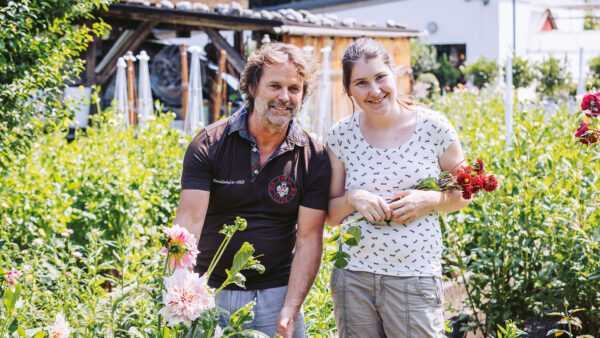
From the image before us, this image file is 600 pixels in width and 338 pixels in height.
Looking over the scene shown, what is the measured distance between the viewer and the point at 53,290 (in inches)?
131

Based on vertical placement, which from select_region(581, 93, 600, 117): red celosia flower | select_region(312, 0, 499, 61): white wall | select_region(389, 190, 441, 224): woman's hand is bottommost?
select_region(389, 190, 441, 224): woman's hand

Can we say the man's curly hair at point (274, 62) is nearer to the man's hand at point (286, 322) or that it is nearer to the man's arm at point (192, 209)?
the man's arm at point (192, 209)

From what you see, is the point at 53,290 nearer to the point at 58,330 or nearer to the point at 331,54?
the point at 58,330

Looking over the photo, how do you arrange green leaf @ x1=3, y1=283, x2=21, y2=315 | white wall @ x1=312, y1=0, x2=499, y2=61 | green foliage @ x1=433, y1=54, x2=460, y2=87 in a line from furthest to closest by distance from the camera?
white wall @ x1=312, y1=0, x2=499, y2=61 → green foliage @ x1=433, y1=54, x2=460, y2=87 → green leaf @ x1=3, y1=283, x2=21, y2=315

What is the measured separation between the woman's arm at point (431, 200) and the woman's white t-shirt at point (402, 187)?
35mm

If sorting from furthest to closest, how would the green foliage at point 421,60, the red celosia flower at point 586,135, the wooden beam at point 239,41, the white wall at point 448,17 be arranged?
the white wall at point 448,17 → the green foliage at point 421,60 → the wooden beam at point 239,41 → the red celosia flower at point 586,135

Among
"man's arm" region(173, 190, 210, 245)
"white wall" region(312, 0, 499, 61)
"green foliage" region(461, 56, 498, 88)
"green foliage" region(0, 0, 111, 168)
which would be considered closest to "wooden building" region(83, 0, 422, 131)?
"green foliage" region(0, 0, 111, 168)

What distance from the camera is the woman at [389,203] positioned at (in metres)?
2.23

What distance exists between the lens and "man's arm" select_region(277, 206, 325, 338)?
219 centimetres

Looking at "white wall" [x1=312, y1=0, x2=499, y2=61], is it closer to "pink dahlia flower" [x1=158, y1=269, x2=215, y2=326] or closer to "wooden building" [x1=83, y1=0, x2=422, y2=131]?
"wooden building" [x1=83, y1=0, x2=422, y2=131]

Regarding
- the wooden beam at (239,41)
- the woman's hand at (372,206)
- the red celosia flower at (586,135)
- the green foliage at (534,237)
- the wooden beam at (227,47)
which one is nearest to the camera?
the woman's hand at (372,206)

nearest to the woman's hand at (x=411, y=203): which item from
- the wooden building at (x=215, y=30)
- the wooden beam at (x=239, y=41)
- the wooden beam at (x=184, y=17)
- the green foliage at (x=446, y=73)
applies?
the wooden building at (x=215, y=30)

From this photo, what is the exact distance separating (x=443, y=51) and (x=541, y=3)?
4.44m

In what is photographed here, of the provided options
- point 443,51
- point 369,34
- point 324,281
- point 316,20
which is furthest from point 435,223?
point 443,51
